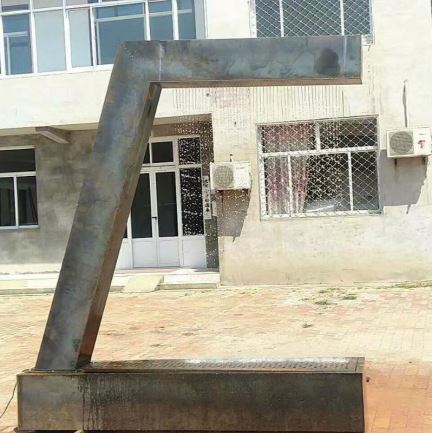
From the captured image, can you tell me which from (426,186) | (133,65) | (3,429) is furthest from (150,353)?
(426,186)

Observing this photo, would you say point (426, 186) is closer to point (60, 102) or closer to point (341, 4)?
point (341, 4)

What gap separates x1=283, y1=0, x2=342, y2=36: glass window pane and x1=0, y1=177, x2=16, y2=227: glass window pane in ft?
22.2

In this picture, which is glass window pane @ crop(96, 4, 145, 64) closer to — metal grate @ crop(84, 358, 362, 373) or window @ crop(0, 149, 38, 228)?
window @ crop(0, 149, 38, 228)

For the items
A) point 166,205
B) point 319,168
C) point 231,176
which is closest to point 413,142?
point 319,168

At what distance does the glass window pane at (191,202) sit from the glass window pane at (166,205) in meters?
0.22

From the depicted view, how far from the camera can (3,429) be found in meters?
4.19

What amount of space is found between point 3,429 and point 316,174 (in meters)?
7.89

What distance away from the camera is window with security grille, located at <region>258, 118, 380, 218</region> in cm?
1084

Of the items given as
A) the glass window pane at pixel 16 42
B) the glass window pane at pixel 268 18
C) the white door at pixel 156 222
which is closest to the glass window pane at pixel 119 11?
the glass window pane at pixel 16 42

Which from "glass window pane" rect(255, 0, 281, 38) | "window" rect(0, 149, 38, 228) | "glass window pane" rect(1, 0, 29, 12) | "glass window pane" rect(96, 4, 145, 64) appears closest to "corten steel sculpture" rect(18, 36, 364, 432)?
"glass window pane" rect(255, 0, 281, 38)

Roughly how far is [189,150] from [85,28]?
310cm

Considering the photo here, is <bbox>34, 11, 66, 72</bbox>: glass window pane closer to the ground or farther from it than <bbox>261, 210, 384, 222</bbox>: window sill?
farther from it

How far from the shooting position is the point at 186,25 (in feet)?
38.1

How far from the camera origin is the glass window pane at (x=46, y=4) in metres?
11.9
